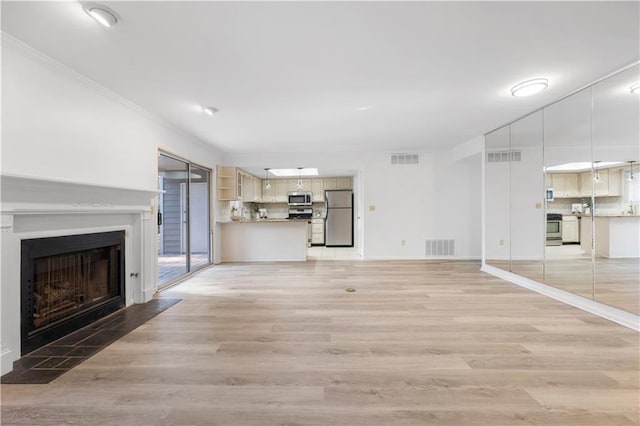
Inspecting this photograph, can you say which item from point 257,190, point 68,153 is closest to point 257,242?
point 257,190

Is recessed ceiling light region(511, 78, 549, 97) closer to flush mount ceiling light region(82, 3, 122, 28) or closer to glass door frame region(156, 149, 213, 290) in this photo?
flush mount ceiling light region(82, 3, 122, 28)

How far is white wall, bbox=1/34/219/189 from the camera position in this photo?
1.96m

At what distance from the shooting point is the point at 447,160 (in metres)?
6.01

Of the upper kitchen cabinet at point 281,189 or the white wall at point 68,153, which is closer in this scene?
the white wall at point 68,153

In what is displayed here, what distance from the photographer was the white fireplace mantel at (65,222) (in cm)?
Answer: 182

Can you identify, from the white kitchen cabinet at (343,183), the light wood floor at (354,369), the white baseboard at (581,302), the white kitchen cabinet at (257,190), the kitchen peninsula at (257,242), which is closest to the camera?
the light wood floor at (354,369)

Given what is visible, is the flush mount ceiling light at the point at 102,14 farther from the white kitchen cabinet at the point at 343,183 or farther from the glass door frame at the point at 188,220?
the white kitchen cabinet at the point at 343,183

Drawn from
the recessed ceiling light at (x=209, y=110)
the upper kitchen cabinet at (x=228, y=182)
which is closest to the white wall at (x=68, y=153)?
the recessed ceiling light at (x=209, y=110)

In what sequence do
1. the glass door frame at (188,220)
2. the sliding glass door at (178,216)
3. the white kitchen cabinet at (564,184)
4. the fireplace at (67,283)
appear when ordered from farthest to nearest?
1. the sliding glass door at (178,216)
2. the glass door frame at (188,220)
3. the white kitchen cabinet at (564,184)
4. the fireplace at (67,283)

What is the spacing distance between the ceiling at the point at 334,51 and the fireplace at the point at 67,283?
1.60m

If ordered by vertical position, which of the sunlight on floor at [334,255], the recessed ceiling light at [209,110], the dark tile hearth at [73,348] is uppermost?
the recessed ceiling light at [209,110]

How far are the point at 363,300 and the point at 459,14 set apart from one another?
113 inches

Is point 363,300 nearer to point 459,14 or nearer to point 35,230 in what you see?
point 459,14

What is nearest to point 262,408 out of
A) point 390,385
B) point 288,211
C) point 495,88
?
point 390,385
